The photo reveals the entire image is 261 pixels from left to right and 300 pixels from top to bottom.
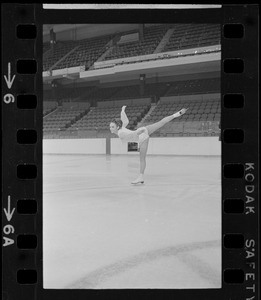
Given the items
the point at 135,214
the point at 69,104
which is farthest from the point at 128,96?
the point at 135,214

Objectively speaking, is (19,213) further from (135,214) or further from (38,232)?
(135,214)

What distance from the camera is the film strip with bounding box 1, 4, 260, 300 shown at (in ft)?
2.25

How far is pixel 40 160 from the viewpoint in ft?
2.28

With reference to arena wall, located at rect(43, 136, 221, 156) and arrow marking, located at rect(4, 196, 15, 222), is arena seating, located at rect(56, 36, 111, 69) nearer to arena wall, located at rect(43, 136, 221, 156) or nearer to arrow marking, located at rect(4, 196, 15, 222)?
arena wall, located at rect(43, 136, 221, 156)

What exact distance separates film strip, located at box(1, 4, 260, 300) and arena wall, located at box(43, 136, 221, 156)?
6322mm

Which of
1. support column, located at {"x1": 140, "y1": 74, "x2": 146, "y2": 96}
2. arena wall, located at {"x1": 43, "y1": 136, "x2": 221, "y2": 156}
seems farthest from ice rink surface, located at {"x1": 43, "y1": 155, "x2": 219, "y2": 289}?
support column, located at {"x1": 140, "y1": 74, "x2": 146, "y2": 96}

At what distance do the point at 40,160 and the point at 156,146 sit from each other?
7348 mm

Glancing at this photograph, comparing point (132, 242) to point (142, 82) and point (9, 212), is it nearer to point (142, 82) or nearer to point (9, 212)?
point (9, 212)

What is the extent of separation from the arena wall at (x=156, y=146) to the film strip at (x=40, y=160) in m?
6.32

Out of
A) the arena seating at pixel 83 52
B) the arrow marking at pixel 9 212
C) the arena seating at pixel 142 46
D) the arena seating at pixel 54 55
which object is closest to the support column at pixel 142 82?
the arena seating at pixel 142 46

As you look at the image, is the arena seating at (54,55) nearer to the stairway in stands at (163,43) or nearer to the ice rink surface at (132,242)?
the ice rink surface at (132,242)

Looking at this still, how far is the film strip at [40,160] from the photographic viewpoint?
27.0 inches

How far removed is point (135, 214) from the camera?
1.78m

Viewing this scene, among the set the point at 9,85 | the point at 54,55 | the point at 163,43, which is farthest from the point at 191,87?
the point at 9,85
